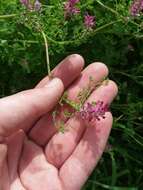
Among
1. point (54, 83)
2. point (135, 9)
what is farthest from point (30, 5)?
point (135, 9)

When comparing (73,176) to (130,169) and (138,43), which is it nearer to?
(130,169)

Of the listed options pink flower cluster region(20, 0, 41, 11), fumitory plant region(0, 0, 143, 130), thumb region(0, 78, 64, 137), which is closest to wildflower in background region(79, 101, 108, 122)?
fumitory plant region(0, 0, 143, 130)

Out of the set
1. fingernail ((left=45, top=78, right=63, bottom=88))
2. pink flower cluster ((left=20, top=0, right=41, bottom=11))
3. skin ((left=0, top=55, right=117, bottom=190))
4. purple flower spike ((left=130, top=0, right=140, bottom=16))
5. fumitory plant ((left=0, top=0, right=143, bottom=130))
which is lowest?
skin ((left=0, top=55, right=117, bottom=190))

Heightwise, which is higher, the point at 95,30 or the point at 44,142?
the point at 95,30

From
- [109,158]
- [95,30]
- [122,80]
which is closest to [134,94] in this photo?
[122,80]

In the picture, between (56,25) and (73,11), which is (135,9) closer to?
(73,11)

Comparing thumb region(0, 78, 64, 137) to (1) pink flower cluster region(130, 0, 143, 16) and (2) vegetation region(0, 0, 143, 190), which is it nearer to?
(2) vegetation region(0, 0, 143, 190)
